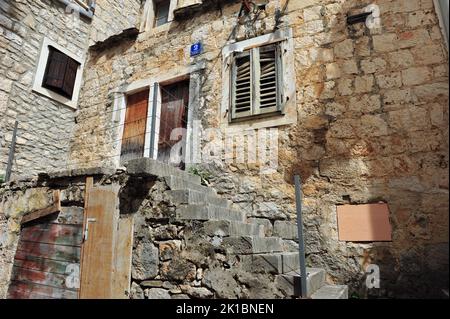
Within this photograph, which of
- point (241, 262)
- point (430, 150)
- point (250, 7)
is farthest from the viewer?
point (250, 7)

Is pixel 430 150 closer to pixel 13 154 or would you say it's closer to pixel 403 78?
pixel 403 78

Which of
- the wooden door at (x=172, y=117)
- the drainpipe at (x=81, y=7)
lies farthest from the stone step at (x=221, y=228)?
the drainpipe at (x=81, y=7)

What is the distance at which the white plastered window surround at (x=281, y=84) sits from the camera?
4480 mm

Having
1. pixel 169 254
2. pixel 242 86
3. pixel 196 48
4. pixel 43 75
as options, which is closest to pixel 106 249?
pixel 169 254

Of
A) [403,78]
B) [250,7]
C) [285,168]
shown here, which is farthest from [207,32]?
[403,78]

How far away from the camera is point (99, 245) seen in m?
3.31

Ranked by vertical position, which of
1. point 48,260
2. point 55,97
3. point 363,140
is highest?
point 55,97

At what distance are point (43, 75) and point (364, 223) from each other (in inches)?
247

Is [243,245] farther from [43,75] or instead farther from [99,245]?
[43,75]

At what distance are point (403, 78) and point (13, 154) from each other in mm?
6108

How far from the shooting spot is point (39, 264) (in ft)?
12.1

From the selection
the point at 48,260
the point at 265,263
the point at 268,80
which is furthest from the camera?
the point at 268,80
